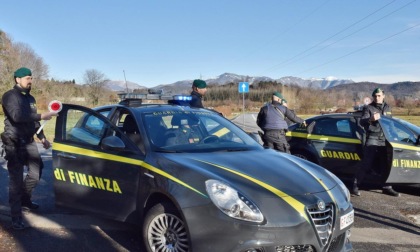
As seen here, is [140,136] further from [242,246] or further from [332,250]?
[332,250]

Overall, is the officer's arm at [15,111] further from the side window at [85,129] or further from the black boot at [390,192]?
the black boot at [390,192]

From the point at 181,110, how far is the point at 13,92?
2.02m

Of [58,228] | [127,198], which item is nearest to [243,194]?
[127,198]

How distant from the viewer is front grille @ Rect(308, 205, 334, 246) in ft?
11.1

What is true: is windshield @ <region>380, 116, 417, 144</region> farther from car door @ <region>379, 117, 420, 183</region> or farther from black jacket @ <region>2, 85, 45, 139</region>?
black jacket @ <region>2, 85, 45, 139</region>

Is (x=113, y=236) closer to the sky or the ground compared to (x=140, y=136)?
closer to the ground

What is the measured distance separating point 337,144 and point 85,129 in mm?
4727

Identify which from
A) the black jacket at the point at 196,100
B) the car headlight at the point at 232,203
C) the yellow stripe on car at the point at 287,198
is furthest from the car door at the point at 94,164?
the black jacket at the point at 196,100

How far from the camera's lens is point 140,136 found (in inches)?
171

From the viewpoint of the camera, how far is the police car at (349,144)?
690 centimetres

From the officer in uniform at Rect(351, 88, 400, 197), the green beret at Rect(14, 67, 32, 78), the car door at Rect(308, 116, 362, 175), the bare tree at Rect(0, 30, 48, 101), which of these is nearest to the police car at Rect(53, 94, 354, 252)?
the green beret at Rect(14, 67, 32, 78)


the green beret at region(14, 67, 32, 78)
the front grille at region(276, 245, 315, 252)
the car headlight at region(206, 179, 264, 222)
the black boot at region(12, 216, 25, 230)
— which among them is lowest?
the black boot at region(12, 216, 25, 230)

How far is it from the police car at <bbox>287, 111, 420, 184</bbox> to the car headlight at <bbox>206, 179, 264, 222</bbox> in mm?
4400

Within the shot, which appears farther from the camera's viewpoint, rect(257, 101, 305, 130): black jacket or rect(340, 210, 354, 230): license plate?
rect(257, 101, 305, 130): black jacket
